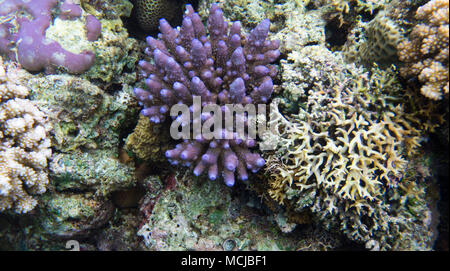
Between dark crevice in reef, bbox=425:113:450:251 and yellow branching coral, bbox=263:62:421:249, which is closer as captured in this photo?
yellow branching coral, bbox=263:62:421:249

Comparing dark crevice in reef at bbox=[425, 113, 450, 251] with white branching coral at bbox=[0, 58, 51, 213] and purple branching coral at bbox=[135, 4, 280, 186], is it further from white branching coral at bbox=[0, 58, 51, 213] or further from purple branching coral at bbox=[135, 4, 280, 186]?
white branching coral at bbox=[0, 58, 51, 213]

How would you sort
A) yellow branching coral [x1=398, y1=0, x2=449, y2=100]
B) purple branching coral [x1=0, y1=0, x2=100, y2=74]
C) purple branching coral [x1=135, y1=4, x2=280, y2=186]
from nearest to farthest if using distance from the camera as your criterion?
yellow branching coral [x1=398, y1=0, x2=449, y2=100] < purple branching coral [x1=135, y1=4, x2=280, y2=186] < purple branching coral [x1=0, y1=0, x2=100, y2=74]

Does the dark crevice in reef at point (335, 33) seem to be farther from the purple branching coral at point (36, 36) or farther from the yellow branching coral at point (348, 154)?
the purple branching coral at point (36, 36)

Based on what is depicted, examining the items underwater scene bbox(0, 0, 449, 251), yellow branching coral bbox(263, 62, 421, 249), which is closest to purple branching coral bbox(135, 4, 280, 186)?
underwater scene bbox(0, 0, 449, 251)

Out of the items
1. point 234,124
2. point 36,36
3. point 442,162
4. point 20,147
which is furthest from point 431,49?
point 20,147

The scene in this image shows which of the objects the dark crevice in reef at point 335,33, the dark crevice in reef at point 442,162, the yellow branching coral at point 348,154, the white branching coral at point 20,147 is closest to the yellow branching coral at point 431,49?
the yellow branching coral at point 348,154
